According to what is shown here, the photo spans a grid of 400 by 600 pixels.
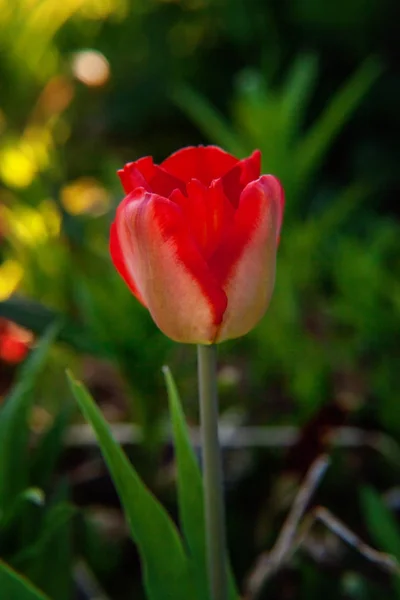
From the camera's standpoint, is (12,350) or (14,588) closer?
(14,588)

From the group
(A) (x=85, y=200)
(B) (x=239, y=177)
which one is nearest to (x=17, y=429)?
(B) (x=239, y=177)

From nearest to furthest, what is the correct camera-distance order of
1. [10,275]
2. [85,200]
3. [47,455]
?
[47,455], [10,275], [85,200]

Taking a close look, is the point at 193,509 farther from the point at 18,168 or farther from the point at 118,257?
the point at 18,168

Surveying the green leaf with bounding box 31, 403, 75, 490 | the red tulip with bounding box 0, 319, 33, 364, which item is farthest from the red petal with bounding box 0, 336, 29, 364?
the green leaf with bounding box 31, 403, 75, 490

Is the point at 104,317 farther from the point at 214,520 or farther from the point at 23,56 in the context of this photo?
A: the point at 23,56

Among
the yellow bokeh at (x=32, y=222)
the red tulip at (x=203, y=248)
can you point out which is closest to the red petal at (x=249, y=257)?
the red tulip at (x=203, y=248)

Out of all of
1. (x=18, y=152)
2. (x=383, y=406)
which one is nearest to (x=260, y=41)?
(x=18, y=152)

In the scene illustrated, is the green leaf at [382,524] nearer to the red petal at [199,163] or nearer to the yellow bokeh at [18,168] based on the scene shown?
the red petal at [199,163]
